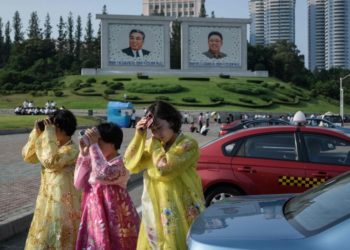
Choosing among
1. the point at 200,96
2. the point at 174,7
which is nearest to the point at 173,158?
the point at 200,96

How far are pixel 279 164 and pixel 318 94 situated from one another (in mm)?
85277

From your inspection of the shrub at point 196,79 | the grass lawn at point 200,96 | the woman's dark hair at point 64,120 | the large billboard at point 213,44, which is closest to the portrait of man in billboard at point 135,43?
the grass lawn at point 200,96

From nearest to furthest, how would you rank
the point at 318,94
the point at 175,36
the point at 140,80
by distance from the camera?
the point at 140,80
the point at 318,94
the point at 175,36

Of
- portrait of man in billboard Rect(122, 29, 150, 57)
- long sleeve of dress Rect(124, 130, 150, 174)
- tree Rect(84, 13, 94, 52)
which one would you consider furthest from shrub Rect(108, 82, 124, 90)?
long sleeve of dress Rect(124, 130, 150, 174)

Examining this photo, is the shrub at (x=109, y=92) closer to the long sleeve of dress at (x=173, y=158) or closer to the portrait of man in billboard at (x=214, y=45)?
the portrait of man in billboard at (x=214, y=45)

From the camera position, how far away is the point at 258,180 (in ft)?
25.6

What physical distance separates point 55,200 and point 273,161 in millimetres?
3673

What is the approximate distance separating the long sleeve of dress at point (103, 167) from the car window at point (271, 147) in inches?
149

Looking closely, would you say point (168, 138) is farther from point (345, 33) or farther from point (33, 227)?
point (345, 33)

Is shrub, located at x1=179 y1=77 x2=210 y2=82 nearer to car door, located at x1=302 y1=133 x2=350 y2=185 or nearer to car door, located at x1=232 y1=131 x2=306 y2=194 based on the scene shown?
car door, located at x1=232 y1=131 x2=306 y2=194

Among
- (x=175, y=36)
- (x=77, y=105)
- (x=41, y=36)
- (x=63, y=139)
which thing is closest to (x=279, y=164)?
(x=63, y=139)

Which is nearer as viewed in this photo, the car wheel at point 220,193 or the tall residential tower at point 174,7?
the car wheel at point 220,193

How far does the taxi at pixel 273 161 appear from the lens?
7.69m

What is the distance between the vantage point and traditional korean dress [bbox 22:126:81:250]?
5.00m
